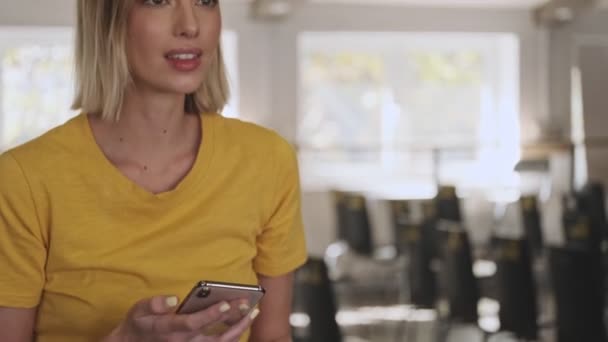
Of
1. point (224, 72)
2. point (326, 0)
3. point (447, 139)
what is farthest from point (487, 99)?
point (224, 72)

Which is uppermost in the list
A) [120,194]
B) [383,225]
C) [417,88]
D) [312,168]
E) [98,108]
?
[98,108]

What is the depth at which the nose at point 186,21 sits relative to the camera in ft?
4.04

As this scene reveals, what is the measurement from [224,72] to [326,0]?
7.01 metres

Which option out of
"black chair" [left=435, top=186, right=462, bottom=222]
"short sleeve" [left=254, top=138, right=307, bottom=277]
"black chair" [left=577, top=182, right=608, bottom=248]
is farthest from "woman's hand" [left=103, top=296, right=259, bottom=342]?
"black chair" [left=435, top=186, right=462, bottom=222]

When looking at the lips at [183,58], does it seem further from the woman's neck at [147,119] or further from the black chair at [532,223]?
the black chair at [532,223]

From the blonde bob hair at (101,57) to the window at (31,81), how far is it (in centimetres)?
642

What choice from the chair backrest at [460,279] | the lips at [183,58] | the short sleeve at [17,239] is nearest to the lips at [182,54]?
the lips at [183,58]

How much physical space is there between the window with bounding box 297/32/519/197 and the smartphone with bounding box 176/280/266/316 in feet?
23.4

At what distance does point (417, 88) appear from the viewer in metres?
8.78

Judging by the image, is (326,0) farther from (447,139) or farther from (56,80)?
(56,80)

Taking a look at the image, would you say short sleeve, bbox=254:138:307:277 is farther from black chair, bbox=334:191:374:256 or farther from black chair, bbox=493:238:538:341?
black chair, bbox=334:191:374:256

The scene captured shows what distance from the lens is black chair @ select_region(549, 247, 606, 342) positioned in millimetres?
3555

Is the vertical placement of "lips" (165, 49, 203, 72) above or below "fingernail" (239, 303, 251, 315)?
above

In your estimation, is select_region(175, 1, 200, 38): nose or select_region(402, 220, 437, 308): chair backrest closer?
select_region(175, 1, 200, 38): nose
